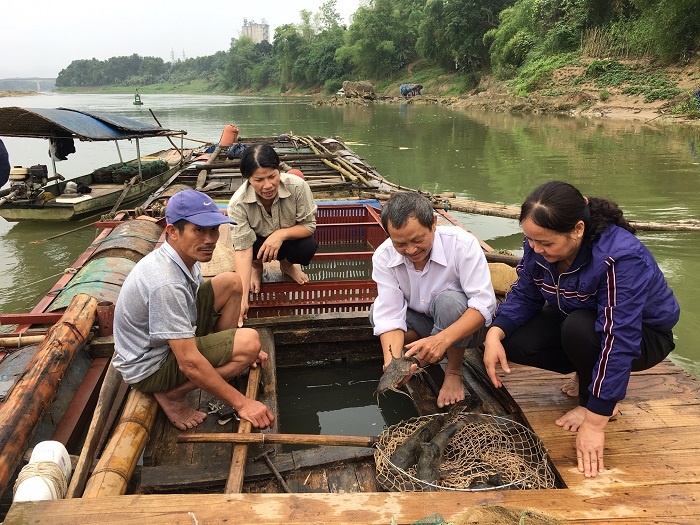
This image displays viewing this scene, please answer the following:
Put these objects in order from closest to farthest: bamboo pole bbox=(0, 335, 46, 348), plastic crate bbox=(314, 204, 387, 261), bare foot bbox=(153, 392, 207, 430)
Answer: bare foot bbox=(153, 392, 207, 430), bamboo pole bbox=(0, 335, 46, 348), plastic crate bbox=(314, 204, 387, 261)

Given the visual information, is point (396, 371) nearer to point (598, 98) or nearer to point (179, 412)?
point (179, 412)

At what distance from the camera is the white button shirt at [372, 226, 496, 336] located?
7.86 ft

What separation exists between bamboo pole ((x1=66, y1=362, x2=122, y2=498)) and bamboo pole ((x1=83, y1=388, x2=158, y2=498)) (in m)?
0.04

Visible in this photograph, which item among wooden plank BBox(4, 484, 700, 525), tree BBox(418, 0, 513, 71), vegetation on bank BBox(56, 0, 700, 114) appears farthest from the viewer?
tree BBox(418, 0, 513, 71)

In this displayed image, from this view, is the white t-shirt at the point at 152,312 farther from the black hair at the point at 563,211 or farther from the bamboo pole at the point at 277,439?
the black hair at the point at 563,211

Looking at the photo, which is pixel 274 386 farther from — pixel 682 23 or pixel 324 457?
pixel 682 23

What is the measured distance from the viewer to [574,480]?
6.28ft

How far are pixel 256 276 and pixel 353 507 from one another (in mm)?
2144

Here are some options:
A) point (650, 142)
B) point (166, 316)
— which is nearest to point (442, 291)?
point (166, 316)

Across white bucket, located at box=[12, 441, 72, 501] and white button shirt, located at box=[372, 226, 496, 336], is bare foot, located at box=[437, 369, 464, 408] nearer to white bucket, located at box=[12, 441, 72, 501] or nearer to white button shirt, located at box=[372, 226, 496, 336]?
white button shirt, located at box=[372, 226, 496, 336]

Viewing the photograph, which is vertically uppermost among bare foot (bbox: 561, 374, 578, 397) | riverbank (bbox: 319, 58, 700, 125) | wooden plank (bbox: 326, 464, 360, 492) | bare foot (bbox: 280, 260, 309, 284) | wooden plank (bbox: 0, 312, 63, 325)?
riverbank (bbox: 319, 58, 700, 125)

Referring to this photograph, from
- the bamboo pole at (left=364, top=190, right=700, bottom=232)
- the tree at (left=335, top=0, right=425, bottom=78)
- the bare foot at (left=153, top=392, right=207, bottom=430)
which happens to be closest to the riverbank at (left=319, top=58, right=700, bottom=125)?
the bamboo pole at (left=364, top=190, right=700, bottom=232)

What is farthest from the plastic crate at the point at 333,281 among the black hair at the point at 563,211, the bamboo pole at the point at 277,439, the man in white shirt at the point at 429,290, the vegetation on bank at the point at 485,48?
the vegetation on bank at the point at 485,48

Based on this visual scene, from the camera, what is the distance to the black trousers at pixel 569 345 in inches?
80.7
